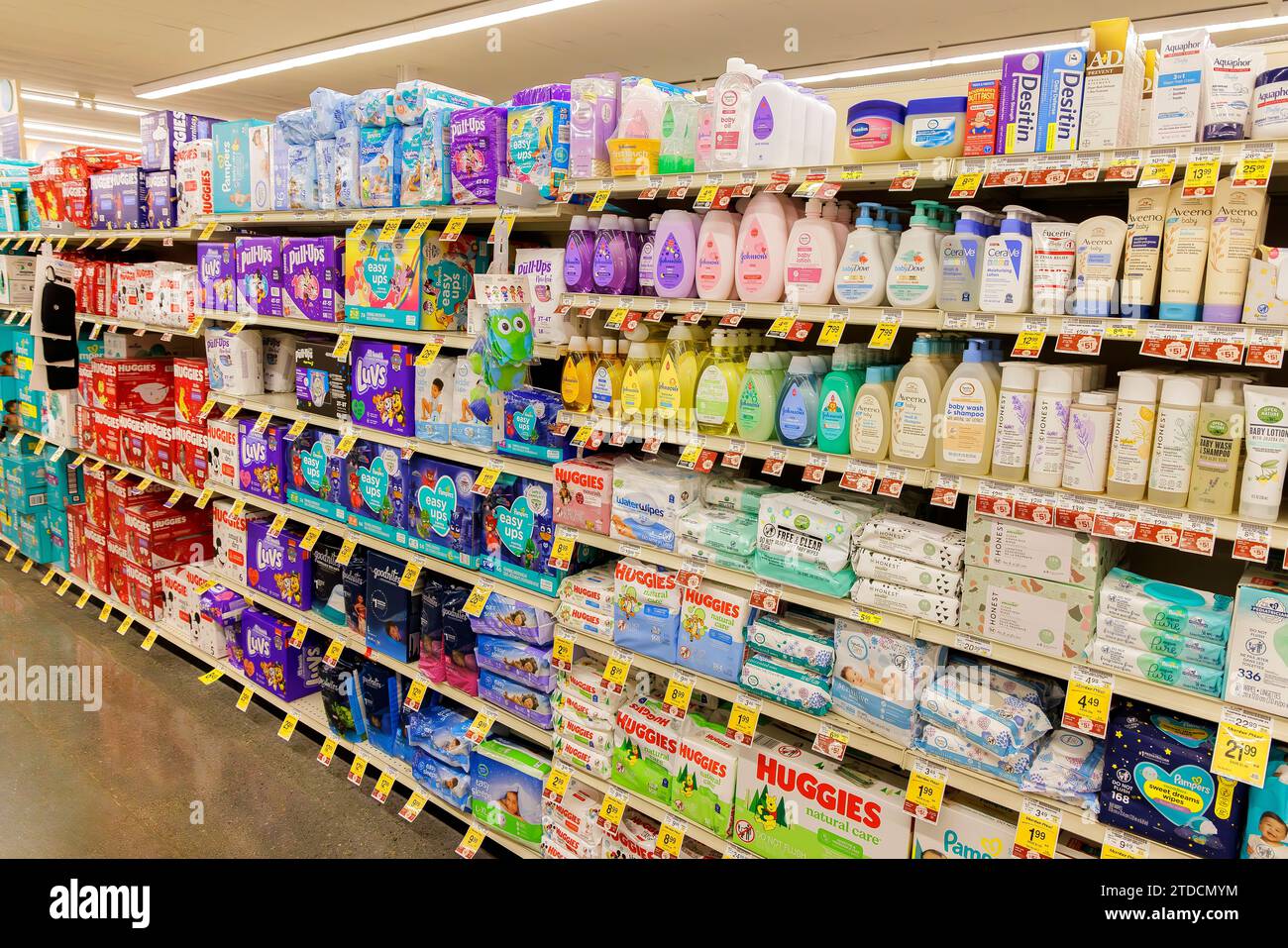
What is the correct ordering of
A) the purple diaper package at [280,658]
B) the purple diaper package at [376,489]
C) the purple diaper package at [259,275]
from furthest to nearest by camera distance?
the purple diaper package at [280,658] → the purple diaper package at [259,275] → the purple diaper package at [376,489]

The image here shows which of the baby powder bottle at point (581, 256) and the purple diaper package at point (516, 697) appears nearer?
the baby powder bottle at point (581, 256)

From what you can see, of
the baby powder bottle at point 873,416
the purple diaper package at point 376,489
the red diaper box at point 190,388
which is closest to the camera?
the baby powder bottle at point 873,416

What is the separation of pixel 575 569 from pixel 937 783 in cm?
128

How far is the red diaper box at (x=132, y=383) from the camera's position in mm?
4875

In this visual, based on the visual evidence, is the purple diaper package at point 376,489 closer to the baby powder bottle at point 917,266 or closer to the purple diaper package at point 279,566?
the purple diaper package at point 279,566

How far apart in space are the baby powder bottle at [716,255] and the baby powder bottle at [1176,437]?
1035 mm

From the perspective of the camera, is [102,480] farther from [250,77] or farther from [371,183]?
[250,77]

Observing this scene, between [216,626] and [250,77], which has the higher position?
[250,77]

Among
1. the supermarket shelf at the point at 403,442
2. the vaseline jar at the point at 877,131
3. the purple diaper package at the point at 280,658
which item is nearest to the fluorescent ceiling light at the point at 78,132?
the supermarket shelf at the point at 403,442

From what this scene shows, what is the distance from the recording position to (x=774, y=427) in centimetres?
228

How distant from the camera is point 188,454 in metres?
4.37

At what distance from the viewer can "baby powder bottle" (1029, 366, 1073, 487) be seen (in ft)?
5.96
